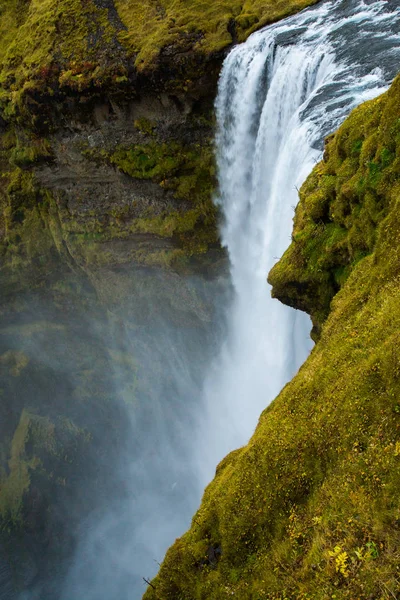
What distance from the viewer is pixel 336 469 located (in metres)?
5.65

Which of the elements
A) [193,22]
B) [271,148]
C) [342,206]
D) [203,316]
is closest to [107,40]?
[193,22]

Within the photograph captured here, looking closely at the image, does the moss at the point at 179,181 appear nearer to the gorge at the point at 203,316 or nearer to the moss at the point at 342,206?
the gorge at the point at 203,316

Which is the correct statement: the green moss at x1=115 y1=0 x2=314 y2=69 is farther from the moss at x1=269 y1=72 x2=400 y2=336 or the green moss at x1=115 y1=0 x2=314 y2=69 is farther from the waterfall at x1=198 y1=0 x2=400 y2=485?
the moss at x1=269 y1=72 x2=400 y2=336

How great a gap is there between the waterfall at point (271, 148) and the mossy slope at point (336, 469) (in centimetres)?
502

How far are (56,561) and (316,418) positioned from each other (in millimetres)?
29853

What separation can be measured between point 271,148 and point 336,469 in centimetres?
1576

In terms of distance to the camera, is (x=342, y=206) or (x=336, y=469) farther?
(x=342, y=206)

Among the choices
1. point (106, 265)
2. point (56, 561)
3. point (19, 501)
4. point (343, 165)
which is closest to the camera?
point (343, 165)

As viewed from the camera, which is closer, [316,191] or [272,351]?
[316,191]

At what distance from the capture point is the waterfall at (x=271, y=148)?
47.8ft

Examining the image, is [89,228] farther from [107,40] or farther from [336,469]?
[336,469]

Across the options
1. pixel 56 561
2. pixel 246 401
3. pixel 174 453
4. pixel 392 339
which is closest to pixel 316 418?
pixel 392 339

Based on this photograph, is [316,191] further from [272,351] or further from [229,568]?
[272,351]

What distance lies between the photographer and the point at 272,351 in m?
22.0
